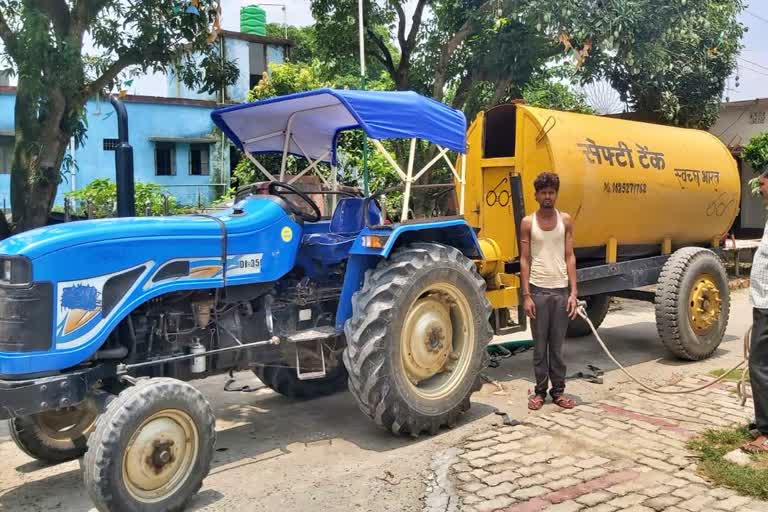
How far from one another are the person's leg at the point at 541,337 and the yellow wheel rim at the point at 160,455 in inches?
116

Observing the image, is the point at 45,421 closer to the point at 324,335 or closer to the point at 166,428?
the point at 166,428

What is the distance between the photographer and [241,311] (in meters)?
5.04

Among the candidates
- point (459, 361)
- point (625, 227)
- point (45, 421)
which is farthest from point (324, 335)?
point (625, 227)

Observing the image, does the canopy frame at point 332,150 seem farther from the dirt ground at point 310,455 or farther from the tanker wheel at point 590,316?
the tanker wheel at point 590,316

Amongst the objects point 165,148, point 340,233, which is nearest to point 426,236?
point 340,233

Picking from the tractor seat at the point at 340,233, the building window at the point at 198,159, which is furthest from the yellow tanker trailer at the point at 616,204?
the building window at the point at 198,159

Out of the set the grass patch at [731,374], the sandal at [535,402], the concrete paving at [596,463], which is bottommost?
the concrete paving at [596,463]

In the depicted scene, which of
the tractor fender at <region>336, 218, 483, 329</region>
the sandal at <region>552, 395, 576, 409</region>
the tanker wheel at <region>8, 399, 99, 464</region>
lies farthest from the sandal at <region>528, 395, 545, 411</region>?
the tanker wheel at <region>8, 399, 99, 464</region>

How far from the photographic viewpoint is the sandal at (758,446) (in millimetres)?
4652

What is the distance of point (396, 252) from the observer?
5266mm

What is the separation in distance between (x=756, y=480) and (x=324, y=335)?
2866 mm

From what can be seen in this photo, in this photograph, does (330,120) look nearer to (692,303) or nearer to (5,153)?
(692,303)

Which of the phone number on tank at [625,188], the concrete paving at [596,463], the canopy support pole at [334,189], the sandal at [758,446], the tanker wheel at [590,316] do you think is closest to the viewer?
the concrete paving at [596,463]

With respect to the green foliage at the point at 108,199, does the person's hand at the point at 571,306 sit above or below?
below
